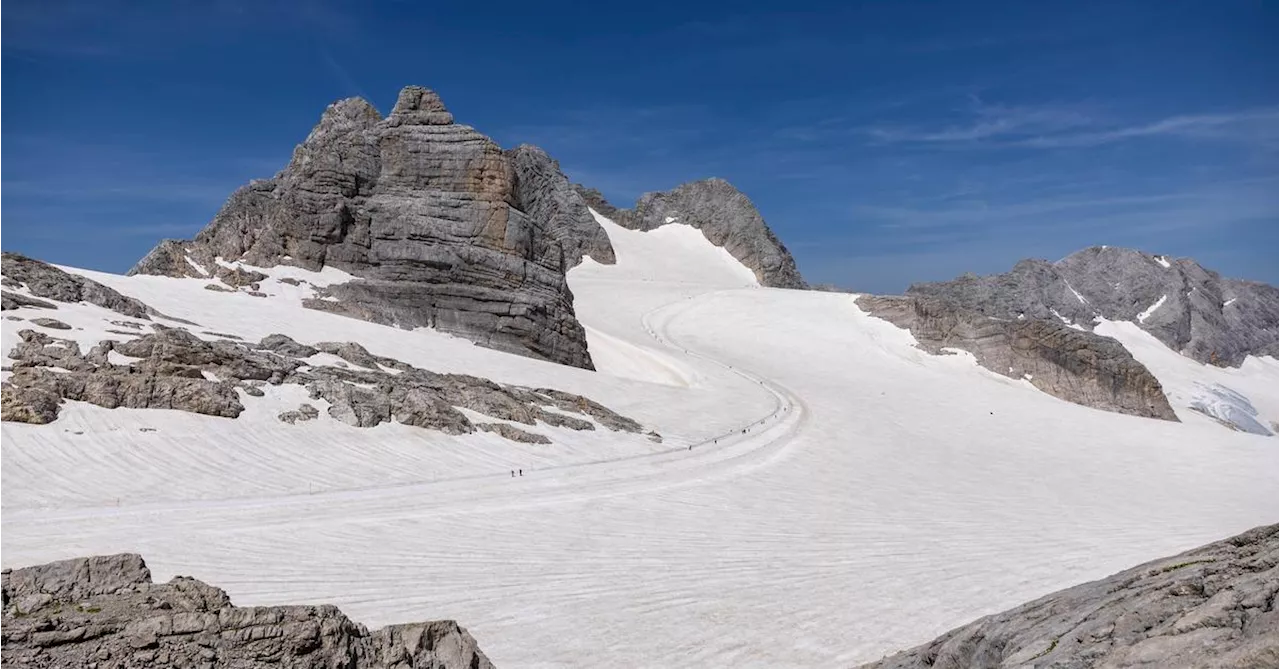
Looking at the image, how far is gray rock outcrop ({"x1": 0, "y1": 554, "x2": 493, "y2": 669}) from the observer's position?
5035 mm

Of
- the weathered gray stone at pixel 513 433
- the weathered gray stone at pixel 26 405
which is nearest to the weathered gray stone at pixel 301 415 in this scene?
the weathered gray stone at pixel 513 433

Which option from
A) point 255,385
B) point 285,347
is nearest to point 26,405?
point 255,385

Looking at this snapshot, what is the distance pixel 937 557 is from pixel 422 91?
31244 millimetres

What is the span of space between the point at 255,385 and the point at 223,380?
0.70 m

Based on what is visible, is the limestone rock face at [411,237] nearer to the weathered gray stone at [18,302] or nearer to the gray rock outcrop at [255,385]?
the gray rock outcrop at [255,385]

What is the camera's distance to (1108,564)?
43.5 ft

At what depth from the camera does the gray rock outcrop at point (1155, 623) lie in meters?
3.49

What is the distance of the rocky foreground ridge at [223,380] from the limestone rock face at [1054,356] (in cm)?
2547

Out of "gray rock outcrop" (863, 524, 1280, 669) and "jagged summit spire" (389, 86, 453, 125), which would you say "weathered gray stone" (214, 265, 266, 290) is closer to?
"jagged summit spire" (389, 86, 453, 125)

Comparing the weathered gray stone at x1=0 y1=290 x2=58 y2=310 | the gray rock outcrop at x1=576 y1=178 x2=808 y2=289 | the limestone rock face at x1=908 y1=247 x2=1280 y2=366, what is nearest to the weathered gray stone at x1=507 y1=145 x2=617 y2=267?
the gray rock outcrop at x1=576 y1=178 x2=808 y2=289

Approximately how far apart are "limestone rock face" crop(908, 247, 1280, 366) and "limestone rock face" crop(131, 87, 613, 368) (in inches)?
1733

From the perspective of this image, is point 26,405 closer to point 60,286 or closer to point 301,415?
point 301,415

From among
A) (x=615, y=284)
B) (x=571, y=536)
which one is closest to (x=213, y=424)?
(x=571, y=536)

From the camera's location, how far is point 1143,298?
70312 millimetres
